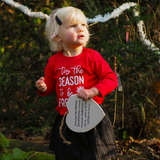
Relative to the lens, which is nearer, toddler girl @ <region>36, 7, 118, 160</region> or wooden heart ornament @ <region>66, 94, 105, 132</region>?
wooden heart ornament @ <region>66, 94, 105, 132</region>

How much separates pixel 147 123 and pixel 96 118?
159 cm

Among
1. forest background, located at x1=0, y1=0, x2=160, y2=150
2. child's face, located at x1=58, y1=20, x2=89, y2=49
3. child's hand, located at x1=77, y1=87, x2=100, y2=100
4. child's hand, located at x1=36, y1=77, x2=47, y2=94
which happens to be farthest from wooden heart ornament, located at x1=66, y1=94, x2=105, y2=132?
forest background, located at x1=0, y1=0, x2=160, y2=150

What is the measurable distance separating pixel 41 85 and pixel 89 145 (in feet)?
1.89

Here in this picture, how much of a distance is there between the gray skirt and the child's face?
2.09 feet

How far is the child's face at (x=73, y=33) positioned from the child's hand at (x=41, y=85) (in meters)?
0.34

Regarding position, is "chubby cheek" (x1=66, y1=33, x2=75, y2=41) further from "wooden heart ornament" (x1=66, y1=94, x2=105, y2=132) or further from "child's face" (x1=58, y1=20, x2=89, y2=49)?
"wooden heart ornament" (x1=66, y1=94, x2=105, y2=132)

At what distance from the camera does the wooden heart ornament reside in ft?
5.29

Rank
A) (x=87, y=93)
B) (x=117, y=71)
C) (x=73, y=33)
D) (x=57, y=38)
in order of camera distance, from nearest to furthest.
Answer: (x=87, y=93), (x=73, y=33), (x=57, y=38), (x=117, y=71)

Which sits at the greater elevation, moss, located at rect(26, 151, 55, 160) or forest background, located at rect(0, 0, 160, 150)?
forest background, located at rect(0, 0, 160, 150)

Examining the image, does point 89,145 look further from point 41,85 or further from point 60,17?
point 60,17

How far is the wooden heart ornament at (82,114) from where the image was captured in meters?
1.61

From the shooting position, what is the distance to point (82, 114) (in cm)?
165

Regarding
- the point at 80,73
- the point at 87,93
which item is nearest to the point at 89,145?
the point at 87,93

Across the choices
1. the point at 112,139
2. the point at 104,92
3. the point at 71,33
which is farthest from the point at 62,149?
the point at 71,33
